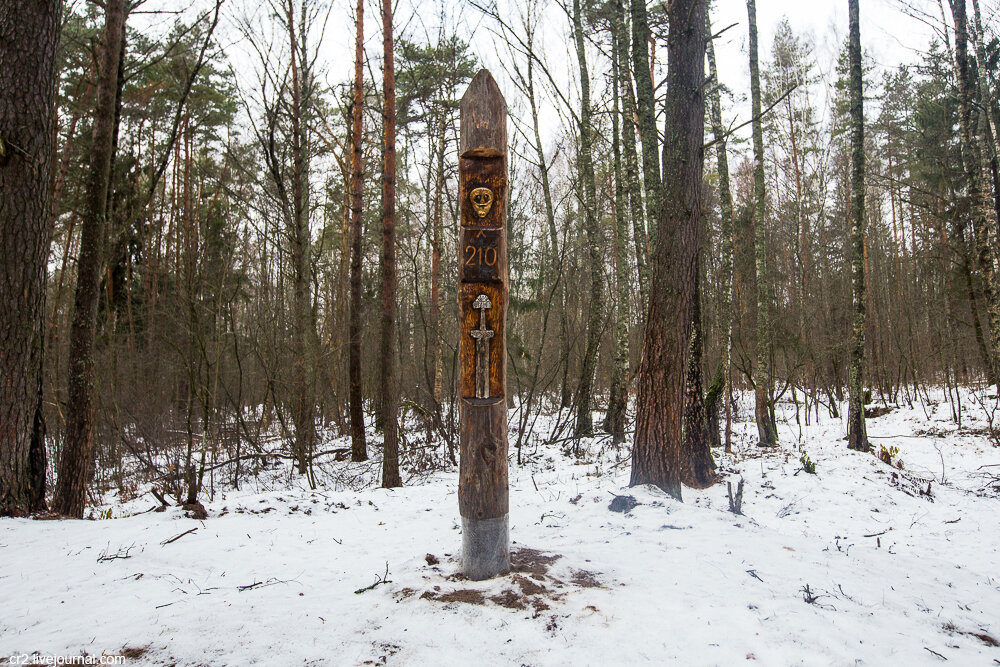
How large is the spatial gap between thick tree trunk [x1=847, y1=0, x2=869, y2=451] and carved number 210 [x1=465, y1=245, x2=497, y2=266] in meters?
8.15

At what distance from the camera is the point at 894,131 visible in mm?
17703

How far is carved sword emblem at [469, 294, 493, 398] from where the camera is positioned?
3518 millimetres

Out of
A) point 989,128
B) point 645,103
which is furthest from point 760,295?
point 645,103

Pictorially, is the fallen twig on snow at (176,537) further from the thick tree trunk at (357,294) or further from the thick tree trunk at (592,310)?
the thick tree trunk at (592,310)

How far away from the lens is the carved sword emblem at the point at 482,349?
352cm

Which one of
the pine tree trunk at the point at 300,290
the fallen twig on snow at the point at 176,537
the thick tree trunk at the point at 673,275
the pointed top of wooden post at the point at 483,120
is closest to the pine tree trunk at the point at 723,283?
the thick tree trunk at the point at 673,275

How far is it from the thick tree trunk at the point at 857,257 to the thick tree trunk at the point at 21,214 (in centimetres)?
1095

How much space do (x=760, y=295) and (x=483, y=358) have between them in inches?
350

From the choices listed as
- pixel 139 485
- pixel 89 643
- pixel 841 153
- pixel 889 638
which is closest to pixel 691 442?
pixel 889 638

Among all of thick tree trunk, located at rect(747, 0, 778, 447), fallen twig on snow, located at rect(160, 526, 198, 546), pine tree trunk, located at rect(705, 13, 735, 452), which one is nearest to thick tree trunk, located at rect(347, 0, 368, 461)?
fallen twig on snow, located at rect(160, 526, 198, 546)

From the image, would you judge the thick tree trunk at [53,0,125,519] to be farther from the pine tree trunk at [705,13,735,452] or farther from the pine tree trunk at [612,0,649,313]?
the pine tree trunk at [705,13,735,452]

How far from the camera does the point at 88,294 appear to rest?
208 inches

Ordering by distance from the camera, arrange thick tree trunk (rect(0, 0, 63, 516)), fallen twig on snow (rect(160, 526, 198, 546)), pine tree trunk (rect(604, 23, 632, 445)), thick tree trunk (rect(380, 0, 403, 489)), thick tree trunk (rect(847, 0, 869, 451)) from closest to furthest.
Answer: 1. fallen twig on snow (rect(160, 526, 198, 546))
2. thick tree trunk (rect(0, 0, 63, 516))
3. thick tree trunk (rect(380, 0, 403, 489))
4. thick tree trunk (rect(847, 0, 869, 451))
5. pine tree trunk (rect(604, 23, 632, 445))

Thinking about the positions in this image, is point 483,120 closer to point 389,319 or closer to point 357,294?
point 389,319
